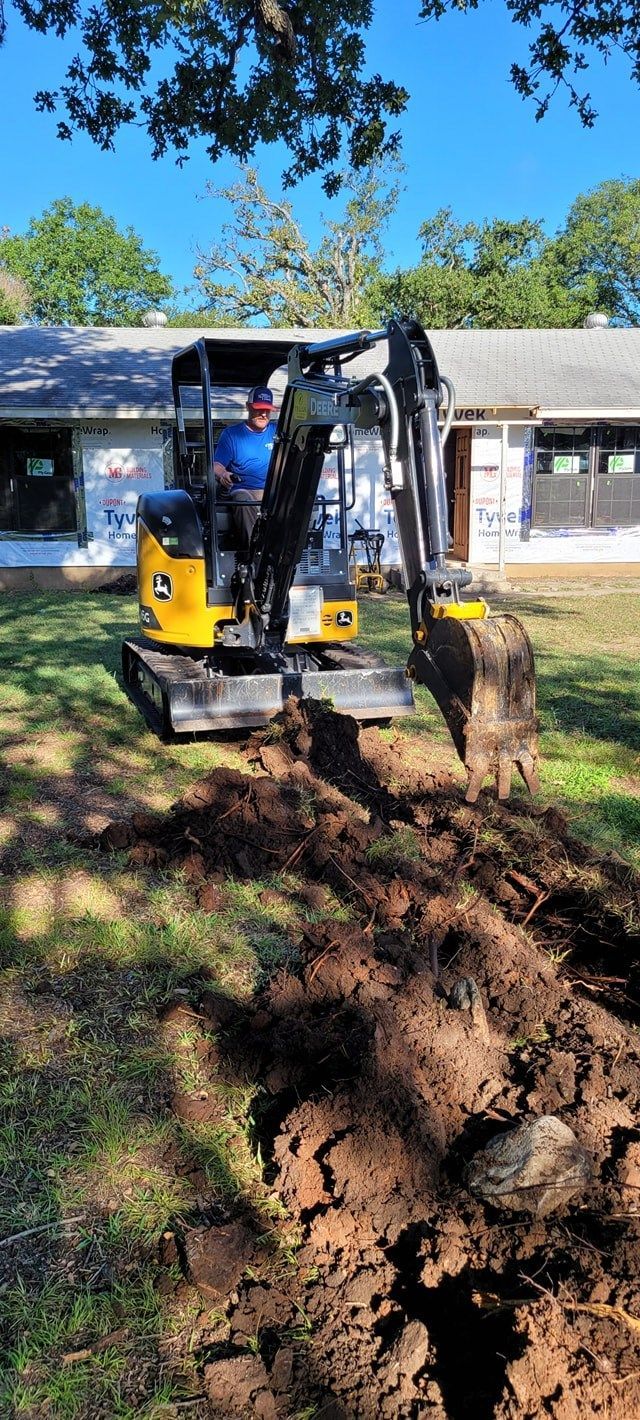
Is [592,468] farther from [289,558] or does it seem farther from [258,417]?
[289,558]

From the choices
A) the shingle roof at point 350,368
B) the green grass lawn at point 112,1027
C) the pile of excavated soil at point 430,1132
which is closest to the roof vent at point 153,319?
the shingle roof at point 350,368

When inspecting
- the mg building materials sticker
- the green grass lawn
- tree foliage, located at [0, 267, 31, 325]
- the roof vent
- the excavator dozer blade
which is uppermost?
tree foliage, located at [0, 267, 31, 325]

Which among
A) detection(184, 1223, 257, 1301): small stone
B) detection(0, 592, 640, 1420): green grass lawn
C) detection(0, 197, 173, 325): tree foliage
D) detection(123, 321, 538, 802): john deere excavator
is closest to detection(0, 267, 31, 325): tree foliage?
detection(0, 197, 173, 325): tree foliage

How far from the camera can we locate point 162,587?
7.65 meters

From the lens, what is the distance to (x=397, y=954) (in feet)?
12.9

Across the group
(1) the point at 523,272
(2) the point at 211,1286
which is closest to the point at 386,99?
(2) the point at 211,1286

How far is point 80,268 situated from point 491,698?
5144 cm

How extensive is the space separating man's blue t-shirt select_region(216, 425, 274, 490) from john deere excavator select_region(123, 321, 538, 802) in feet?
0.61

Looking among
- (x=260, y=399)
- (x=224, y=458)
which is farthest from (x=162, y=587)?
(x=260, y=399)

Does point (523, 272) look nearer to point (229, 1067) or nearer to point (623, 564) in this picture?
point (623, 564)

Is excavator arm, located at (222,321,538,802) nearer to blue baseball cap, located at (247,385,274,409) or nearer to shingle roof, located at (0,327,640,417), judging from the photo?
blue baseball cap, located at (247,385,274,409)

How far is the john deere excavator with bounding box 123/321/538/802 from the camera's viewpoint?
4.52m

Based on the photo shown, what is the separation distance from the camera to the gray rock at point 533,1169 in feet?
8.38

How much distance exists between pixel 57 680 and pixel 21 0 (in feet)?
21.5
